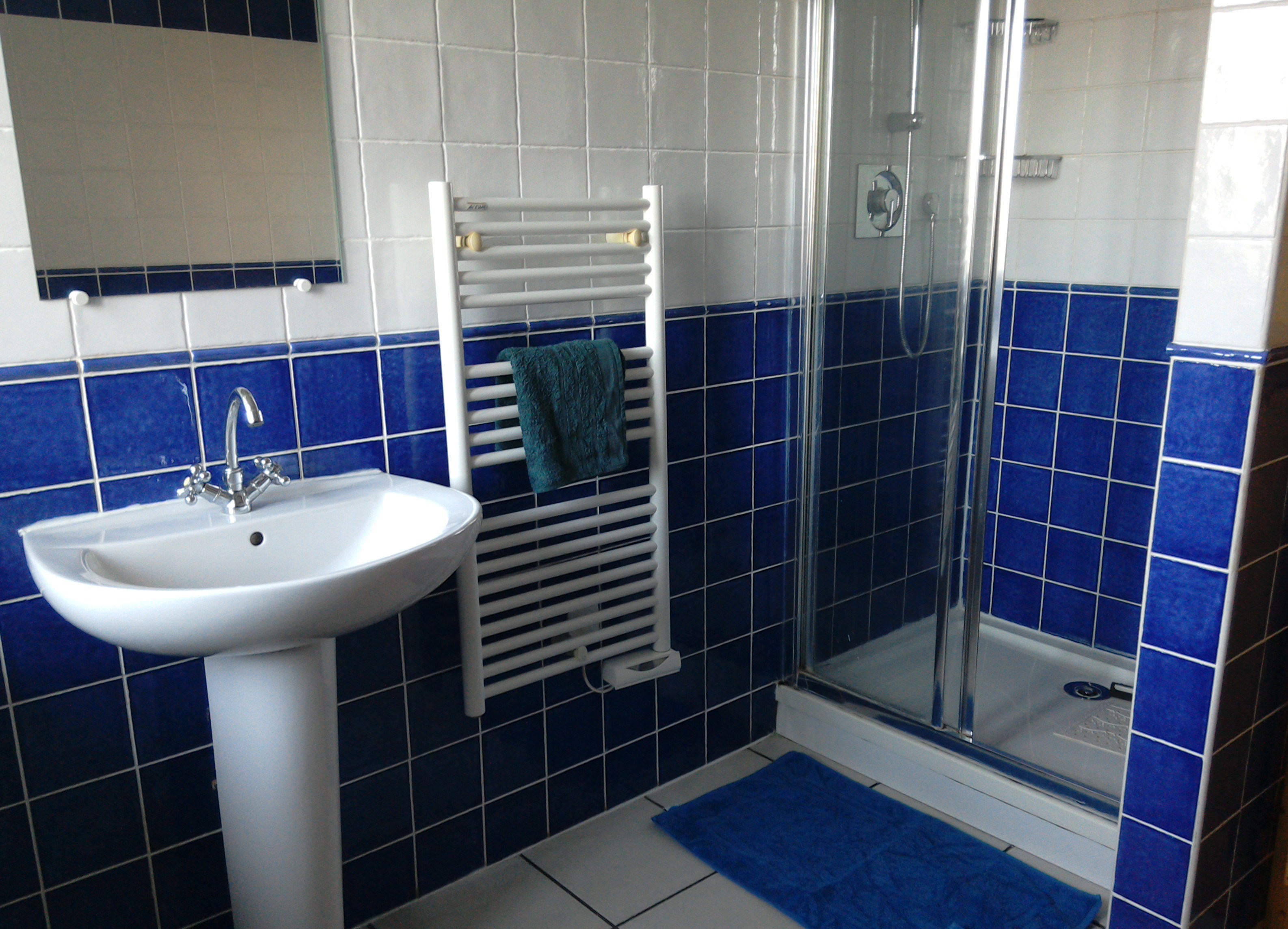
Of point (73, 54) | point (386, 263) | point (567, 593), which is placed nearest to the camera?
point (73, 54)

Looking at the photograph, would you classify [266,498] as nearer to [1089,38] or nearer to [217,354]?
[217,354]

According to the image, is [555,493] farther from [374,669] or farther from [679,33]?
[679,33]

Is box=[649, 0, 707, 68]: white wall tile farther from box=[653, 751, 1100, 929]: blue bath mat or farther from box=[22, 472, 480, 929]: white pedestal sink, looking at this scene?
box=[653, 751, 1100, 929]: blue bath mat

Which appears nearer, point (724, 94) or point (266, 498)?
point (266, 498)

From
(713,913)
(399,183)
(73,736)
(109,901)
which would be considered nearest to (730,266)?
(399,183)

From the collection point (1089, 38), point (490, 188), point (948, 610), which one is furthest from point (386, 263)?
point (1089, 38)

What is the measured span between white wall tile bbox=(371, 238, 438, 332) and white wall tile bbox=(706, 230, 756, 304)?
2.17 ft

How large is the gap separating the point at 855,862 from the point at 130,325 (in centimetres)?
164

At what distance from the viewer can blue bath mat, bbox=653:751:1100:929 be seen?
1.92m

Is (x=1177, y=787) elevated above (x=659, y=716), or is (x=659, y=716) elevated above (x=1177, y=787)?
(x=1177, y=787)

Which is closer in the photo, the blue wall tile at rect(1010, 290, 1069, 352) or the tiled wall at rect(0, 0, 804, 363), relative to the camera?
the tiled wall at rect(0, 0, 804, 363)

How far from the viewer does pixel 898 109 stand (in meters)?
2.16

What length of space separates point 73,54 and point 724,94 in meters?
1.25

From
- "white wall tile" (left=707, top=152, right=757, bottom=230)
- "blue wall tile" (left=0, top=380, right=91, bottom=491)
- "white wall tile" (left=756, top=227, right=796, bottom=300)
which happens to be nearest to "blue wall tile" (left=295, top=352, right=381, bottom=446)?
"blue wall tile" (left=0, top=380, right=91, bottom=491)
